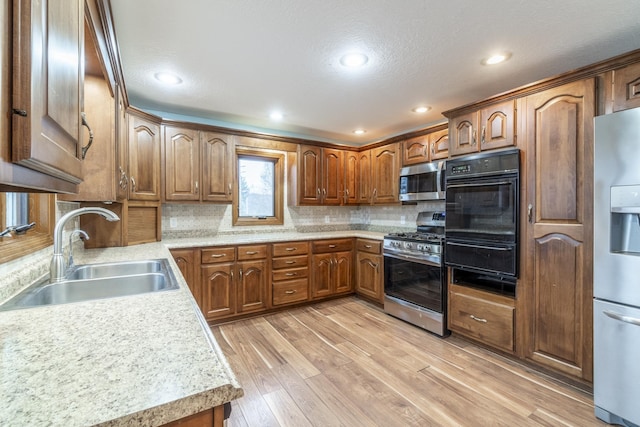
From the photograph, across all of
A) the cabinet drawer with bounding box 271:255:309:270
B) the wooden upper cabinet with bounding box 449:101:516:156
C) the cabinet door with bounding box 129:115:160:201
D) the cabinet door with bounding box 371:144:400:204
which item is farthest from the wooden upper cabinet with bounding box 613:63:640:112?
the cabinet door with bounding box 129:115:160:201

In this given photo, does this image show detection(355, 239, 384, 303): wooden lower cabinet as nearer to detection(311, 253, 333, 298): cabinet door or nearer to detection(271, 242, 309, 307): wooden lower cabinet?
detection(311, 253, 333, 298): cabinet door

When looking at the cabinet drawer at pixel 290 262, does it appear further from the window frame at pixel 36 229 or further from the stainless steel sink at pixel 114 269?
the window frame at pixel 36 229

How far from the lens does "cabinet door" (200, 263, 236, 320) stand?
9.82 ft

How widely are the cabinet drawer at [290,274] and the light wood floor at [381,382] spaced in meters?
0.61

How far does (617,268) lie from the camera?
1651 millimetres

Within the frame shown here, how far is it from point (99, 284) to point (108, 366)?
1.08 metres

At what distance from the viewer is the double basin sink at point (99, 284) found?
1251 mm

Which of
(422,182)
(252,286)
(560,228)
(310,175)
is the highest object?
(310,175)

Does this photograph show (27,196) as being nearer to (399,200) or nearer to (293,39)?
(293,39)

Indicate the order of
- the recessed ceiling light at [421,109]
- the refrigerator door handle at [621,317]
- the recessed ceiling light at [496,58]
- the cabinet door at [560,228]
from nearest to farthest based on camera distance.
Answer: the refrigerator door handle at [621,317], the cabinet door at [560,228], the recessed ceiling light at [496,58], the recessed ceiling light at [421,109]

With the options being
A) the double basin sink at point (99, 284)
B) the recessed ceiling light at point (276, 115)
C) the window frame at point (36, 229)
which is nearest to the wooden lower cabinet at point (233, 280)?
the double basin sink at point (99, 284)

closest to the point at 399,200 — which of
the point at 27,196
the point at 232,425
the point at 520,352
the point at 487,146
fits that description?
the point at 487,146

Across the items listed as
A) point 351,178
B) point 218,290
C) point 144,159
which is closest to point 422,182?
point 351,178

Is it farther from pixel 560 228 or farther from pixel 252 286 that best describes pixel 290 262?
pixel 560 228
